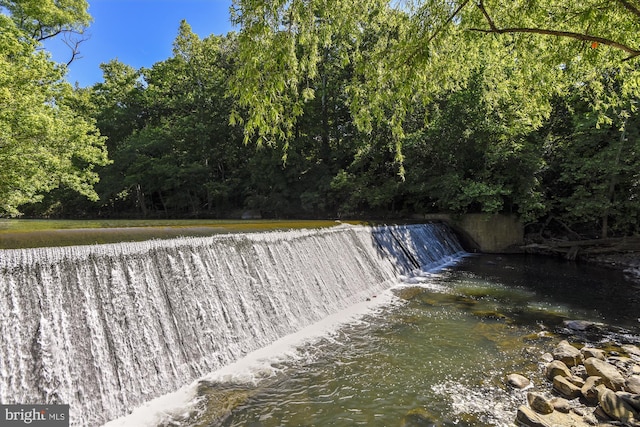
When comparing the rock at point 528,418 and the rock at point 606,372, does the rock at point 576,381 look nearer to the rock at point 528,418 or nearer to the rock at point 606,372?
the rock at point 606,372

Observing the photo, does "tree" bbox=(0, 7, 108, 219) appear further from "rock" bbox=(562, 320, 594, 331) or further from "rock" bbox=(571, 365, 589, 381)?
"rock" bbox=(562, 320, 594, 331)

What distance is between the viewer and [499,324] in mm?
5707

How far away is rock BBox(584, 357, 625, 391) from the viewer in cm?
352

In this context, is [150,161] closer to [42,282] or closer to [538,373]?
[42,282]

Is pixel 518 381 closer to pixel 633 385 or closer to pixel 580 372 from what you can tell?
pixel 580 372

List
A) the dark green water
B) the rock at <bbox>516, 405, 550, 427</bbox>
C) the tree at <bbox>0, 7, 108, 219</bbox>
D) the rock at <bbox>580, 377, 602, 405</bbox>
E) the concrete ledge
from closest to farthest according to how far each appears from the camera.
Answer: the rock at <bbox>516, 405, 550, 427</bbox>
the dark green water
the rock at <bbox>580, 377, 602, 405</bbox>
the tree at <bbox>0, 7, 108, 219</bbox>
the concrete ledge

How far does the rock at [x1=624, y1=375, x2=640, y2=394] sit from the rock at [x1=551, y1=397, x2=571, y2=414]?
636 millimetres

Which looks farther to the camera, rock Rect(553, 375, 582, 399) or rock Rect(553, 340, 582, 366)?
rock Rect(553, 340, 582, 366)

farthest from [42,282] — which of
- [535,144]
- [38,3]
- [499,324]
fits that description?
[535,144]

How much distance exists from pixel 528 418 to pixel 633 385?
1.31 metres

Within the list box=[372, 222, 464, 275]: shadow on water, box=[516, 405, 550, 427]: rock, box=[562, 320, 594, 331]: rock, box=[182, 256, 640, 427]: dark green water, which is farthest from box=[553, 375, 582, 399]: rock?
box=[372, 222, 464, 275]: shadow on water

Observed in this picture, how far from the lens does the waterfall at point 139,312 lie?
3.15 metres

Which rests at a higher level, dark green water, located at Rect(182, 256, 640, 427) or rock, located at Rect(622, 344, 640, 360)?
dark green water, located at Rect(182, 256, 640, 427)

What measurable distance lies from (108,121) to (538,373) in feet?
88.5
